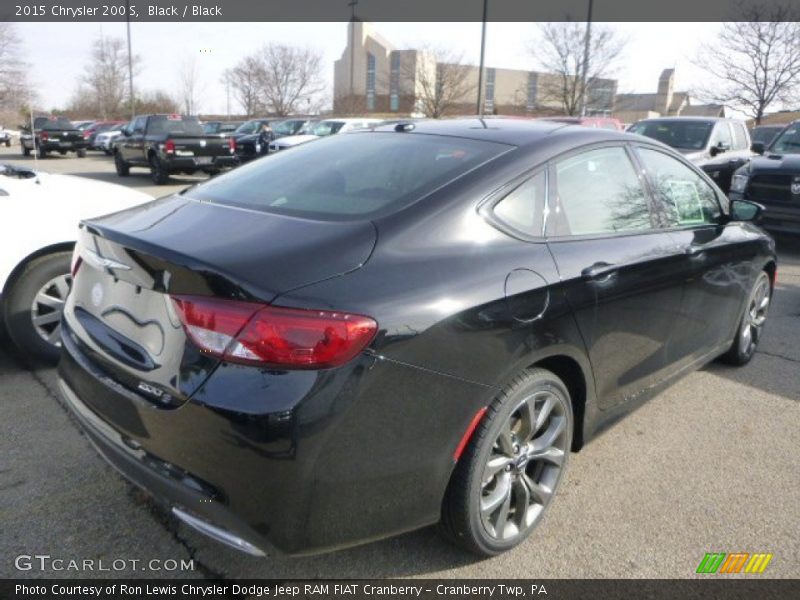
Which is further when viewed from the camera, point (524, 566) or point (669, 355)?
point (669, 355)

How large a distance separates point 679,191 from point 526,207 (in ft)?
4.92

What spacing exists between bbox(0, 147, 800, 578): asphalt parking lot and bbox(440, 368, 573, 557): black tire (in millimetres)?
139

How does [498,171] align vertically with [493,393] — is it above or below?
above

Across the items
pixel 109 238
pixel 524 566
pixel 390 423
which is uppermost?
pixel 109 238

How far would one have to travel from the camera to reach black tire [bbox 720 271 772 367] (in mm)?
4406

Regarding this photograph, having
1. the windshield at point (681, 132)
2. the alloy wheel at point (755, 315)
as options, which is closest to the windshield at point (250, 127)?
the windshield at point (681, 132)

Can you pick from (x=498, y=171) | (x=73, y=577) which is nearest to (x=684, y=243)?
(x=498, y=171)

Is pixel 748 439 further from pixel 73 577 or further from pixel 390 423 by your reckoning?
pixel 73 577

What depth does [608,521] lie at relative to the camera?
279 centimetres

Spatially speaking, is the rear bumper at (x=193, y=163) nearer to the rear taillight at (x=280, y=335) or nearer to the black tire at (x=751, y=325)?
the black tire at (x=751, y=325)

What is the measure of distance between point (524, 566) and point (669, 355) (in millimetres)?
1485

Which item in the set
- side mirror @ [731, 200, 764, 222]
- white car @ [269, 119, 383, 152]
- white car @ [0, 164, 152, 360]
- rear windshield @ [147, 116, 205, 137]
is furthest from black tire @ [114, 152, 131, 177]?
side mirror @ [731, 200, 764, 222]

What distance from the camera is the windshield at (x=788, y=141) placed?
993 centimetres

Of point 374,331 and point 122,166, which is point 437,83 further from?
point 374,331
